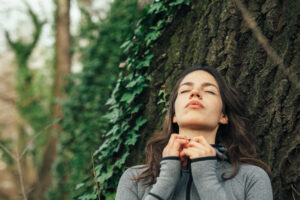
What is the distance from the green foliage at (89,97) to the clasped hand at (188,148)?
3.67 meters

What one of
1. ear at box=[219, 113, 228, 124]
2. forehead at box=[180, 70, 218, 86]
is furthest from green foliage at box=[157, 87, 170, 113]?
ear at box=[219, 113, 228, 124]

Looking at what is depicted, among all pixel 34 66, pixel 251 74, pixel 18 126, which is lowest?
pixel 18 126

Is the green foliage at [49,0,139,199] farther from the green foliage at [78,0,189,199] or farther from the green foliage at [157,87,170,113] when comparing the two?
the green foliage at [157,87,170,113]

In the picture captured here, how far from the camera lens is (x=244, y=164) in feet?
6.54

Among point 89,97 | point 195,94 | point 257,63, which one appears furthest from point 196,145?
point 89,97

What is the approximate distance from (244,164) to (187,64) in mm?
1056

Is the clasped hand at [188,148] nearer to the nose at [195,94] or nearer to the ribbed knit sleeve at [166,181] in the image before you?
the ribbed knit sleeve at [166,181]

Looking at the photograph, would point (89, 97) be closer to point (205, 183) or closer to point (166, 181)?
A: point (166, 181)

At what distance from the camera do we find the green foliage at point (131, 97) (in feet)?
9.33

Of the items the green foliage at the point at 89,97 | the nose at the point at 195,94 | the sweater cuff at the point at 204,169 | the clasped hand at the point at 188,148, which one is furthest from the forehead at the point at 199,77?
the green foliage at the point at 89,97

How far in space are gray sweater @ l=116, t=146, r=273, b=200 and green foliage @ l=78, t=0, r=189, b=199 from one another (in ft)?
2.94

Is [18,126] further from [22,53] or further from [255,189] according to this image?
[255,189]

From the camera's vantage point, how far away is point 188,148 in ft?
6.21

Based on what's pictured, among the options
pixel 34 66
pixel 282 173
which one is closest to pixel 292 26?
pixel 282 173
